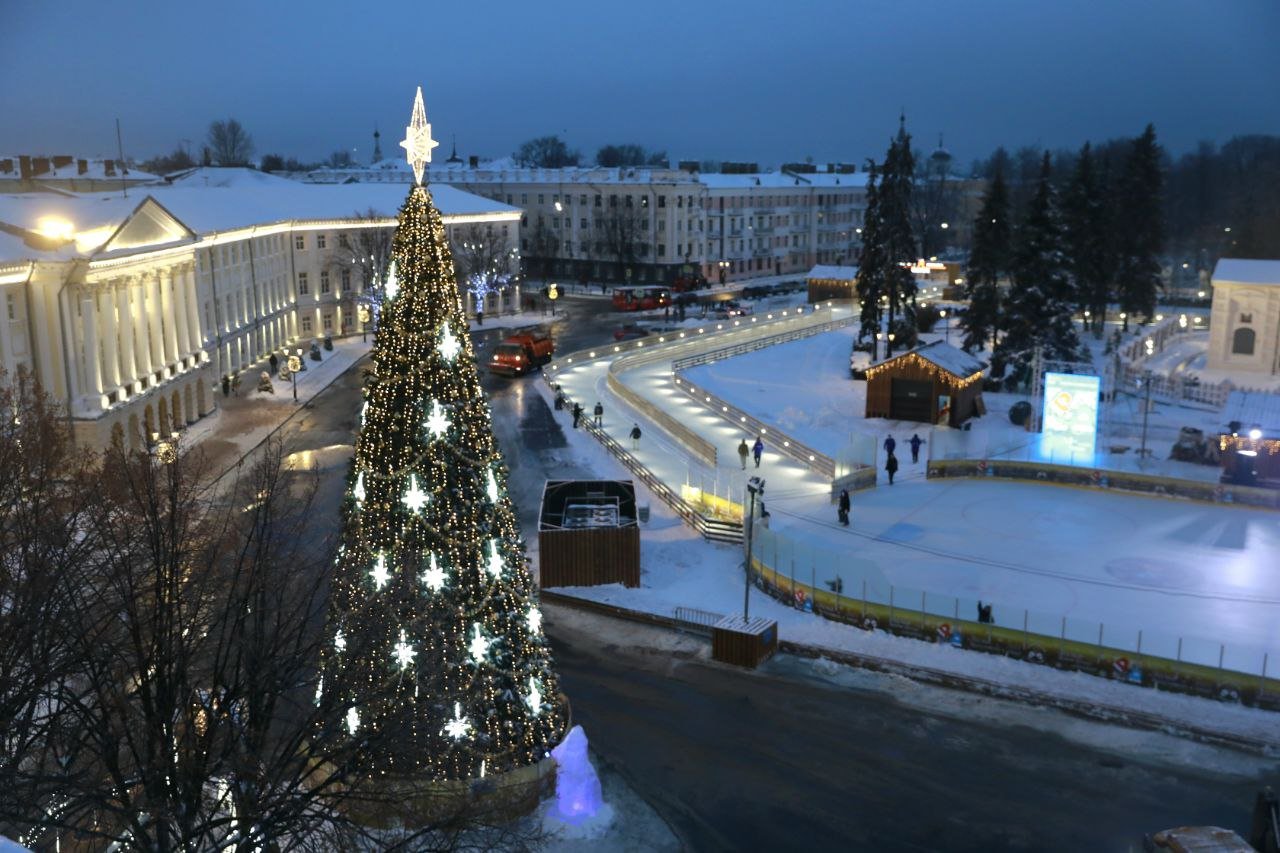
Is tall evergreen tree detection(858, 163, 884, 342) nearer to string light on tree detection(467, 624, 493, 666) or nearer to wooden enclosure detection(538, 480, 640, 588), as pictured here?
wooden enclosure detection(538, 480, 640, 588)

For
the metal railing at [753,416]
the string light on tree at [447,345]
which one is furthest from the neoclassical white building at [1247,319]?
the string light on tree at [447,345]

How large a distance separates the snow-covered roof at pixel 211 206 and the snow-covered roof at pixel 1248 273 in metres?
40.6

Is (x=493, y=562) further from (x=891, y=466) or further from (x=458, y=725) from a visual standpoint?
(x=891, y=466)

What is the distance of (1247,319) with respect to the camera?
45.3 metres

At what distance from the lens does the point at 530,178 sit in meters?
93.4

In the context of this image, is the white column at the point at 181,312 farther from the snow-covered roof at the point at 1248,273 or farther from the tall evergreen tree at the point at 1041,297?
the snow-covered roof at the point at 1248,273

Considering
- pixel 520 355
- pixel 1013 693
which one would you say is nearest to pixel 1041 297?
pixel 520 355

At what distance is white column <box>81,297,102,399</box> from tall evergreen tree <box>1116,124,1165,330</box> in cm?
4490

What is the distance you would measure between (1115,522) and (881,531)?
5820 millimetres

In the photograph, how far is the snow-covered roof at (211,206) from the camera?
3284cm

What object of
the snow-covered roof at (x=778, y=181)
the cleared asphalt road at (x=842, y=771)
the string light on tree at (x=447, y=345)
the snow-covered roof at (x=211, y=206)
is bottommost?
the cleared asphalt road at (x=842, y=771)

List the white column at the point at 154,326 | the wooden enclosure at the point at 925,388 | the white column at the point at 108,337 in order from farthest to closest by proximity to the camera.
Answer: the white column at the point at 154,326
the wooden enclosure at the point at 925,388
the white column at the point at 108,337

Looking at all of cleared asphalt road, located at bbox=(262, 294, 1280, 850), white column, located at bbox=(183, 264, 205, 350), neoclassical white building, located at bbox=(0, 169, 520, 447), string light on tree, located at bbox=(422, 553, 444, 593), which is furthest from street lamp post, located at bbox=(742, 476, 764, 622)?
white column, located at bbox=(183, 264, 205, 350)

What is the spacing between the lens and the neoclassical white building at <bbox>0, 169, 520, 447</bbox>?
3192cm
